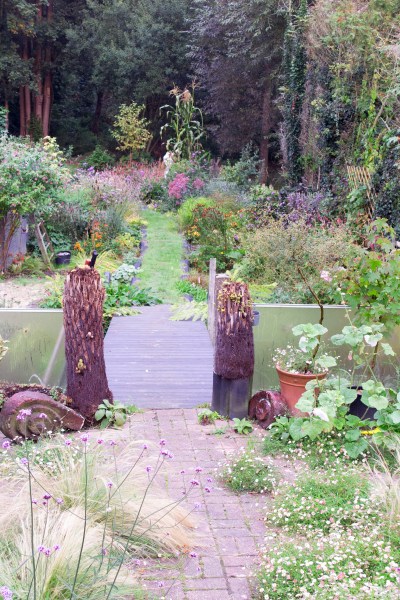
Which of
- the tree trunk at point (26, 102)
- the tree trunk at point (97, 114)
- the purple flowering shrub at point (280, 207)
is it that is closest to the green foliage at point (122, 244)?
the purple flowering shrub at point (280, 207)

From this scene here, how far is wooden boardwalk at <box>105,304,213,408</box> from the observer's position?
5500 mm

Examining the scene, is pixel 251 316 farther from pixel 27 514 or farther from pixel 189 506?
pixel 27 514

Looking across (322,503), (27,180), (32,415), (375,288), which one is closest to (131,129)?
(27,180)

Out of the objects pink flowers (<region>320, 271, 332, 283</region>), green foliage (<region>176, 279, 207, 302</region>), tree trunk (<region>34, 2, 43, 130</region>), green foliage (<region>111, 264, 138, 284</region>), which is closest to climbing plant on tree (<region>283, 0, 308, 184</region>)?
green foliage (<region>176, 279, 207, 302</region>)

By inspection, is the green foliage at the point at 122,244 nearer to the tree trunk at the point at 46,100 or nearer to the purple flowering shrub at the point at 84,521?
the purple flowering shrub at the point at 84,521

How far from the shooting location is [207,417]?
16.2ft

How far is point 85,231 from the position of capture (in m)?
12.0

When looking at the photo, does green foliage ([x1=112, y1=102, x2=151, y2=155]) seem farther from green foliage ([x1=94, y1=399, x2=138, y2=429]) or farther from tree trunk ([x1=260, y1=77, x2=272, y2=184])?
green foliage ([x1=94, y1=399, x2=138, y2=429])

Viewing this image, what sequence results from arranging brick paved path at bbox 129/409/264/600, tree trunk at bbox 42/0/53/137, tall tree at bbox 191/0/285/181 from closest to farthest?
brick paved path at bbox 129/409/264/600 < tall tree at bbox 191/0/285/181 < tree trunk at bbox 42/0/53/137

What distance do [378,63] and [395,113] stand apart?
1042mm

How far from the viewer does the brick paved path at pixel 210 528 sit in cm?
290

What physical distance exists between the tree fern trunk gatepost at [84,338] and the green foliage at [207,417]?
743 mm

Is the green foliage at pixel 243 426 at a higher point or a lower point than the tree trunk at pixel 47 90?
lower

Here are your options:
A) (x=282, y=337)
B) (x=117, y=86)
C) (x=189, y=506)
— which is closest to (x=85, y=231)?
(x=282, y=337)
